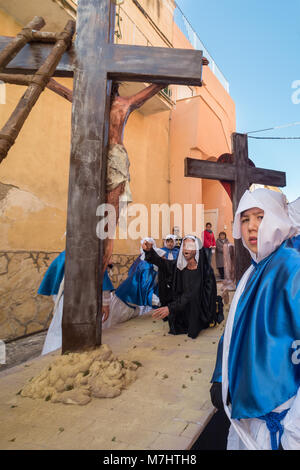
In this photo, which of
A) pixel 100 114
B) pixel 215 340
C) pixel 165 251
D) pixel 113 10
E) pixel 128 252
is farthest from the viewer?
pixel 128 252

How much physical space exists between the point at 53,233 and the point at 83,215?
4.40 meters


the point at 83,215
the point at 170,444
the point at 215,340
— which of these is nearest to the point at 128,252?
the point at 215,340

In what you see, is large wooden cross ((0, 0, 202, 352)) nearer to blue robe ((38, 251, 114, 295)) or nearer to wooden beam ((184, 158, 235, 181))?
blue robe ((38, 251, 114, 295))

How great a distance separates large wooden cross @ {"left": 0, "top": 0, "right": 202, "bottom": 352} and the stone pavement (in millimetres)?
573

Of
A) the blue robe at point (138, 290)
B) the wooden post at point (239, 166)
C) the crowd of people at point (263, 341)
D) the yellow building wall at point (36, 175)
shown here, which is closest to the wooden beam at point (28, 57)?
the crowd of people at point (263, 341)

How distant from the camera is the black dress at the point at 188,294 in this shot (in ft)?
14.7

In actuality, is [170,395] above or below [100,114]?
below

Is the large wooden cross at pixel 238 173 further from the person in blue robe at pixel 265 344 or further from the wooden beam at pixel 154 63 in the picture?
the person in blue robe at pixel 265 344

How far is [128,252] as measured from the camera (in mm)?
9625

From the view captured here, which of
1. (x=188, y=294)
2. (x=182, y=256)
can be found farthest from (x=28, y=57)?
(x=188, y=294)

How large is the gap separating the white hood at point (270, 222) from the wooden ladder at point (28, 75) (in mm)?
1659

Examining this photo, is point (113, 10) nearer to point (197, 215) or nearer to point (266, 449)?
point (266, 449)

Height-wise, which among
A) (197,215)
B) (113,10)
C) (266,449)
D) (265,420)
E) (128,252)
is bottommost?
(266,449)

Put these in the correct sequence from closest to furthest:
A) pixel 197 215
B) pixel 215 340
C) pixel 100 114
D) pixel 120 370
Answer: pixel 120 370 < pixel 100 114 < pixel 215 340 < pixel 197 215
